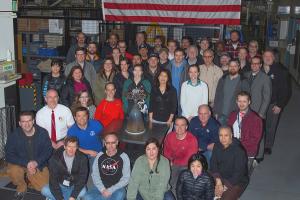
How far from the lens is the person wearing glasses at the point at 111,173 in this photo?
4.96 metres

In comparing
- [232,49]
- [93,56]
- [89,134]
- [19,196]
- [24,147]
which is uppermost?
[232,49]

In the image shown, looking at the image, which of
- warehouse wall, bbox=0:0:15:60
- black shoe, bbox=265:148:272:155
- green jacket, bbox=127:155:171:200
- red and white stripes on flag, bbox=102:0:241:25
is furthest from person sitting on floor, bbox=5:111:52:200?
red and white stripes on flag, bbox=102:0:241:25

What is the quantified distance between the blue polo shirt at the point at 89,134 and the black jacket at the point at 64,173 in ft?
1.79

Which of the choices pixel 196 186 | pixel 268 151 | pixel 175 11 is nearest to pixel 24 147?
pixel 196 186

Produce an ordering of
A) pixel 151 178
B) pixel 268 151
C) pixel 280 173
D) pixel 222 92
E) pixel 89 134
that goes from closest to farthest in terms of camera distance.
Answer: pixel 151 178
pixel 89 134
pixel 222 92
pixel 280 173
pixel 268 151

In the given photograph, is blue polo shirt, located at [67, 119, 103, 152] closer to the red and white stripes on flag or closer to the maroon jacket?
the maroon jacket

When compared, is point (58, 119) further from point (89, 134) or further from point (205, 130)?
point (205, 130)

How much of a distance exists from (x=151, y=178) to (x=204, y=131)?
1.29 metres

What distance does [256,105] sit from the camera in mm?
6434

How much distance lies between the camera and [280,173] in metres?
6.52

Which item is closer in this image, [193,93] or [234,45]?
[193,93]

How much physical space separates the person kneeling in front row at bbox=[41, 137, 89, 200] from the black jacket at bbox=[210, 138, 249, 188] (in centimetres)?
168

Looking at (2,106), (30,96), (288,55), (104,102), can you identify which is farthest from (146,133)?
(288,55)

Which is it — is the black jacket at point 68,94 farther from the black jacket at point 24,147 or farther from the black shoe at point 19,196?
the black shoe at point 19,196
